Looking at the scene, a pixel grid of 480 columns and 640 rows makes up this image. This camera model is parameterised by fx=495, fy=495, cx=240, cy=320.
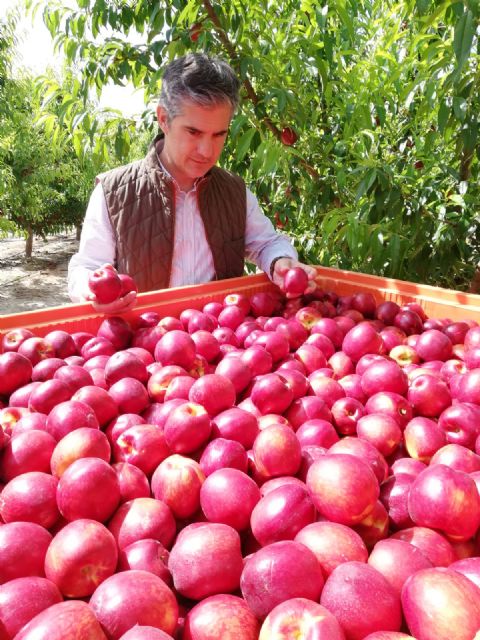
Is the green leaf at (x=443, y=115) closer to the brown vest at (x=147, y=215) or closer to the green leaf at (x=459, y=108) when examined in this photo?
the green leaf at (x=459, y=108)

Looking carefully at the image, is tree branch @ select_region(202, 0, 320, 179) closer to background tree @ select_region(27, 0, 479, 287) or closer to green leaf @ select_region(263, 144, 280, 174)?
background tree @ select_region(27, 0, 479, 287)

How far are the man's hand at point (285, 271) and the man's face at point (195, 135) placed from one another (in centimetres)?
79

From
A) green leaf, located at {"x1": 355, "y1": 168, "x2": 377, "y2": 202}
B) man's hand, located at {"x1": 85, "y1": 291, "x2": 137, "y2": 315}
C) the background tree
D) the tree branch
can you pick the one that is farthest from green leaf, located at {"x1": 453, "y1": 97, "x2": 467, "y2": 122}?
man's hand, located at {"x1": 85, "y1": 291, "x2": 137, "y2": 315}

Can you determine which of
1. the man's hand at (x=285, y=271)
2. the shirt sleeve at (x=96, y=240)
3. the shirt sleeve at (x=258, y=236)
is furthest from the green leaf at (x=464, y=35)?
the shirt sleeve at (x=96, y=240)

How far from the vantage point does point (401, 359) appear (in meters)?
2.41

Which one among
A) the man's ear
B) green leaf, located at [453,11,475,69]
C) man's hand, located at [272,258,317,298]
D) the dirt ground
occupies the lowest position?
Answer: the dirt ground

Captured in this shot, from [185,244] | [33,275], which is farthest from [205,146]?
[33,275]

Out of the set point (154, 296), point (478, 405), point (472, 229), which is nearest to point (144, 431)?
point (478, 405)

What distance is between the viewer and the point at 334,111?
15.9ft

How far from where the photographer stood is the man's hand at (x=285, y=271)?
3148 millimetres

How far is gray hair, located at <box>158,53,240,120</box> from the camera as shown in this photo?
9.36ft

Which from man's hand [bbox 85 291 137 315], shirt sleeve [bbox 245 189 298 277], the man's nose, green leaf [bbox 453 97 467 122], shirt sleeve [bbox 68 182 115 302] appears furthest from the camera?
shirt sleeve [bbox 245 189 298 277]

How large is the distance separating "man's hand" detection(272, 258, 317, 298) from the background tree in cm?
53

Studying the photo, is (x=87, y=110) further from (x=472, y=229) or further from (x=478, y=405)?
(x=478, y=405)
